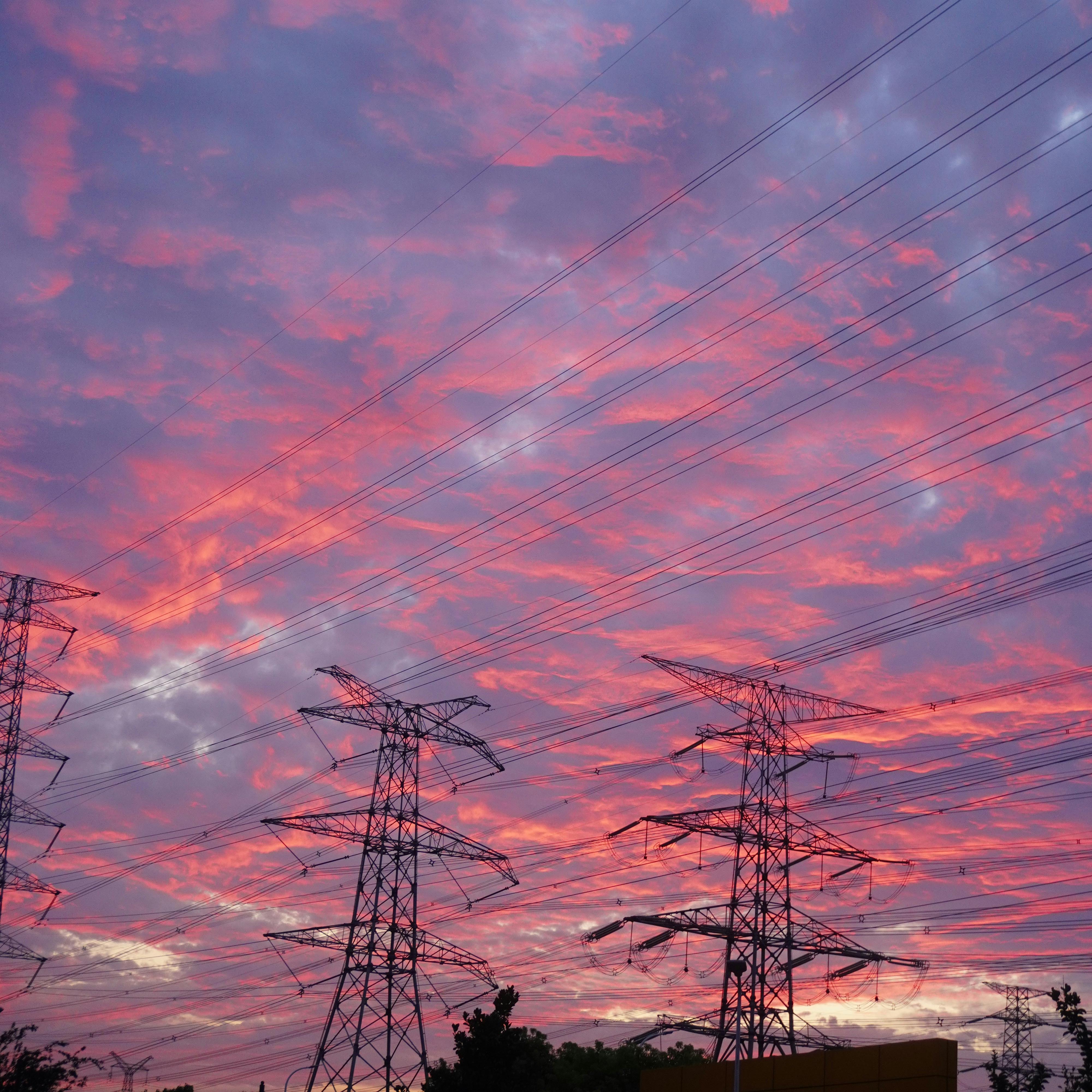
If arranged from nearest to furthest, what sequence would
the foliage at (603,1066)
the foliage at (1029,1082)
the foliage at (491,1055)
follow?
the foliage at (1029,1082), the foliage at (491,1055), the foliage at (603,1066)

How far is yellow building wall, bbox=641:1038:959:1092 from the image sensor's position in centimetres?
4059

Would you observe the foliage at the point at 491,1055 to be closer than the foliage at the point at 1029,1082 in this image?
No

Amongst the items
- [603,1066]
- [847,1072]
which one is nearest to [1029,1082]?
[847,1072]

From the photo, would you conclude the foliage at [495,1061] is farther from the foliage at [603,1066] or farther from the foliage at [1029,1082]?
the foliage at [1029,1082]

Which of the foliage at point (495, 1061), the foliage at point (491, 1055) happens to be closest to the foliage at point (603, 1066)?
the foliage at point (495, 1061)

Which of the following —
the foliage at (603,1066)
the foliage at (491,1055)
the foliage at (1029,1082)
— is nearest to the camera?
the foliage at (1029,1082)

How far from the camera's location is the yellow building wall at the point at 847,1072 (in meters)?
40.6

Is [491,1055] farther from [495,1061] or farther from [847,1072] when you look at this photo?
[847,1072]

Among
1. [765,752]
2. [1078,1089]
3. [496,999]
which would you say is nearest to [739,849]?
[765,752]

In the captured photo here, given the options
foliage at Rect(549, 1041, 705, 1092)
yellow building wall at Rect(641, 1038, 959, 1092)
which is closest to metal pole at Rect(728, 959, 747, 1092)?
yellow building wall at Rect(641, 1038, 959, 1092)

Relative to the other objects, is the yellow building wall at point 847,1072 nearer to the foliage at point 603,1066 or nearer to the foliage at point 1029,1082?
the foliage at point 1029,1082

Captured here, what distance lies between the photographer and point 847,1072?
43.5 m

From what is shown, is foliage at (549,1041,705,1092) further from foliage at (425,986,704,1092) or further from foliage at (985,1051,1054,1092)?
foliage at (985,1051,1054,1092)

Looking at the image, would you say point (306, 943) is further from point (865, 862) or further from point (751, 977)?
point (865, 862)
